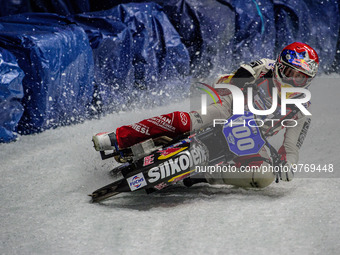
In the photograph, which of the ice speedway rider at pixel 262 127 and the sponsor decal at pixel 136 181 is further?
the ice speedway rider at pixel 262 127

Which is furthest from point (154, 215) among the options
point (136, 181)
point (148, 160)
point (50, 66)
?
point (50, 66)

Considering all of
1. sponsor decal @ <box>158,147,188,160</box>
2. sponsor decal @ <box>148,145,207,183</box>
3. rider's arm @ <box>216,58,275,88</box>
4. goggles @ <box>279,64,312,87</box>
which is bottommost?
sponsor decal @ <box>148,145,207,183</box>

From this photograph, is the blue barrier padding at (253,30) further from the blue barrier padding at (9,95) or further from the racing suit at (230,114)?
the blue barrier padding at (9,95)

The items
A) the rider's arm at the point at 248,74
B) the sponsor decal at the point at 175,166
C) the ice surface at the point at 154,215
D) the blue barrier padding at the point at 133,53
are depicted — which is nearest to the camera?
the ice surface at the point at 154,215

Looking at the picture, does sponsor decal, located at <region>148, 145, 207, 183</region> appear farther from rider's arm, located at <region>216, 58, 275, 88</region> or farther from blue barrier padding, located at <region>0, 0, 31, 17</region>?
blue barrier padding, located at <region>0, 0, 31, 17</region>

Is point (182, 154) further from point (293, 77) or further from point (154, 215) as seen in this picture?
point (293, 77)

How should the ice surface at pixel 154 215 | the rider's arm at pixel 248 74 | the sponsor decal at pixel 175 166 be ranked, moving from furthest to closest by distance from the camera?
the rider's arm at pixel 248 74
the sponsor decal at pixel 175 166
the ice surface at pixel 154 215

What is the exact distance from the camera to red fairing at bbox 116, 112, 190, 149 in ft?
11.4

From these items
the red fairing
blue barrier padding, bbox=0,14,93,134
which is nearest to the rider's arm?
the red fairing

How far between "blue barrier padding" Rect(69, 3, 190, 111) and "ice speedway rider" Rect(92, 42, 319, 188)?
2467 mm

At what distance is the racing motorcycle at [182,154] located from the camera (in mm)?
3328

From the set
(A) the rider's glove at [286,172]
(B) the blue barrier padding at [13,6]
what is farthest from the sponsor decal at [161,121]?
(B) the blue barrier padding at [13,6]

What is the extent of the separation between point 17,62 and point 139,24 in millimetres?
1891

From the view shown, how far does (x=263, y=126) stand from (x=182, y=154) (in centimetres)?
91
